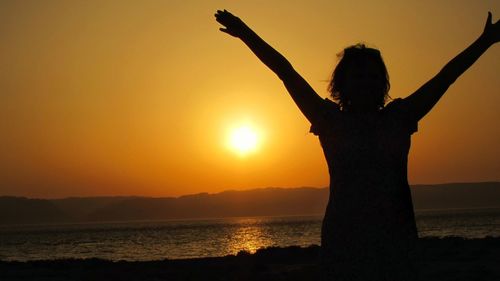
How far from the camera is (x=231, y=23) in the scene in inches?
112

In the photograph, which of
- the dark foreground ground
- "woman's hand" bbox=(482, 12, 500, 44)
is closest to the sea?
the dark foreground ground

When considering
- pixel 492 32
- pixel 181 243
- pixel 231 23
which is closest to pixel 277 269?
pixel 492 32

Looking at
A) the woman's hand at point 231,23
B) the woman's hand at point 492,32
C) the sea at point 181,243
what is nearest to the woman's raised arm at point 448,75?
the woman's hand at point 492,32

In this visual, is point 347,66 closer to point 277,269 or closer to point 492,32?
point 492,32

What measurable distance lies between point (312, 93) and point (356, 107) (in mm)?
213

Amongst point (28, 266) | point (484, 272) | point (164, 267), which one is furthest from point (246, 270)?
point (28, 266)

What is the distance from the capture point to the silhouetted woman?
250 centimetres

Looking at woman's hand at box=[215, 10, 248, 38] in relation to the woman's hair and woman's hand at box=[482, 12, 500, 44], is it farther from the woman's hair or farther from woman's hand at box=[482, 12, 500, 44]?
woman's hand at box=[482, 12, 500, 44]

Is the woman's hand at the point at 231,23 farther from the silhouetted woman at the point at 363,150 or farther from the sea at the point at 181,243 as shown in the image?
the sea at the point at 181,243

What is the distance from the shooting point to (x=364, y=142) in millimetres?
2590

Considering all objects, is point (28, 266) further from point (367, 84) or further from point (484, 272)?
point (367, 84)

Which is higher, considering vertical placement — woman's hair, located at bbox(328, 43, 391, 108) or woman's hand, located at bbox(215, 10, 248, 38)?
woman's hand, located at bbox(215, 10, 248, 38)

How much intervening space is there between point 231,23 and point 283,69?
1.14 ft

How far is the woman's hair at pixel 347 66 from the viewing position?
277 centimetres
